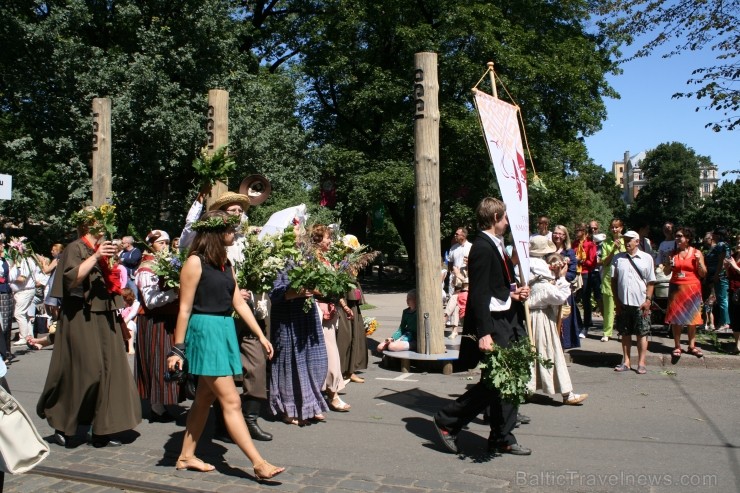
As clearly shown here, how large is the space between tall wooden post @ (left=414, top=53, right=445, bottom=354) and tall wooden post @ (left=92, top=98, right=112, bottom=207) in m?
5.56

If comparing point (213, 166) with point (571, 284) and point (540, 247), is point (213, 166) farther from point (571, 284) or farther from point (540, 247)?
point (571, 284)

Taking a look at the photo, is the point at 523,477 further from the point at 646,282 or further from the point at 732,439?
the point at 646,282

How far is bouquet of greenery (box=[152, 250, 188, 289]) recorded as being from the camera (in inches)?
229

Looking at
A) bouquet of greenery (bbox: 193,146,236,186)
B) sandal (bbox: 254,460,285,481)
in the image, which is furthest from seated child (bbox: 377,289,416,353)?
sandal (bbox: 254,460,285,481)

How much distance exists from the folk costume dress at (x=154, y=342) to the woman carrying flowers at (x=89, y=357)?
62cm

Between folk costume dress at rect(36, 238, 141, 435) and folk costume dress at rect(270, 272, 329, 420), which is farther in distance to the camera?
folk costume dress at rect(270, 272, 329, 420)

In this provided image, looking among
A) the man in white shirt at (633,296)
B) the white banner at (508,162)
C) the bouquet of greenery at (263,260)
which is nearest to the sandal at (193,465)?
the bouquet of greenery at (263,260)

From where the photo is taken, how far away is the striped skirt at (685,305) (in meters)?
9.26

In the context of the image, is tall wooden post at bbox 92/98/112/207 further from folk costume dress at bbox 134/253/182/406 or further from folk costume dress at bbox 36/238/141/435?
folk costume dress at bbox 36/238/141/435

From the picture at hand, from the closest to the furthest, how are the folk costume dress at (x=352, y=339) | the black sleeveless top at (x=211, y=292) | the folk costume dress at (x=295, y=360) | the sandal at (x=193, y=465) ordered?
1. the black sleeveless top at (x=211, y=292)
2. the sandal at (x=193, y=465)
3. the folk costume dress at (x=295, y=360)
4. the folk costume dress at (x=352, y=339)

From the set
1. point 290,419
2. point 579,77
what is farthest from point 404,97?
point 290,419

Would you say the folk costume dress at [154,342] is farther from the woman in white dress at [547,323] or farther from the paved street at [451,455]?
the woman in white dress at [547,323]

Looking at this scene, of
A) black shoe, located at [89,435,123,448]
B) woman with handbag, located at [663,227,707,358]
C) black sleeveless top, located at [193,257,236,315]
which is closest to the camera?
black sleeveless top, located at [193,257,236,315]

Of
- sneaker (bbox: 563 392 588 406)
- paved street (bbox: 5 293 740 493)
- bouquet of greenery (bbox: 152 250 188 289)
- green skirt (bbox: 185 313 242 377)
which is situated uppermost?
bouquet of greenery (bbox: 152 250 188 289)
